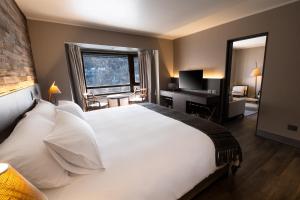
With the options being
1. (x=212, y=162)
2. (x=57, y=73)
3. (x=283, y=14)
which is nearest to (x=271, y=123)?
(x=283, y=14)

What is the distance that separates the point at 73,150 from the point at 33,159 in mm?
216

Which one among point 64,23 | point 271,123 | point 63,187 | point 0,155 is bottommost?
point 271,123

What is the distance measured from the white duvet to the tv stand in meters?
1.89

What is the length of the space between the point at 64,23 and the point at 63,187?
3.28 meters

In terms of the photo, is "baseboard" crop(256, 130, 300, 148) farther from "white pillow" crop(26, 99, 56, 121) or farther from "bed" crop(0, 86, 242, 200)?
"white pillow" crop(26, 99, 56, 121)

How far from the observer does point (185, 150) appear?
4.13 ft

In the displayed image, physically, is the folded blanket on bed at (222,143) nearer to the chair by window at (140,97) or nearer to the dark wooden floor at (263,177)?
the dark wooden floor at (263,177)

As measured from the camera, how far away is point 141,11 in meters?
2.53

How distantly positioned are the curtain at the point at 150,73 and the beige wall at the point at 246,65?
4.48 meters

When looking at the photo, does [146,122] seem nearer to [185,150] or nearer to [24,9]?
[185,150]

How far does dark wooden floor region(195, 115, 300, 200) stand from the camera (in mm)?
1525

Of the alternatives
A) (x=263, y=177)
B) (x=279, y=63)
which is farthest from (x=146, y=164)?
(x=279, y=63)

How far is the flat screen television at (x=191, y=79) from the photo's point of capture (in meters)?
3.82

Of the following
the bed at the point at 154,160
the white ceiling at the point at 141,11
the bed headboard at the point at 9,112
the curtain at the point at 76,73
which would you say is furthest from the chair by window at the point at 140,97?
the bed headboard at the point at 9,112
